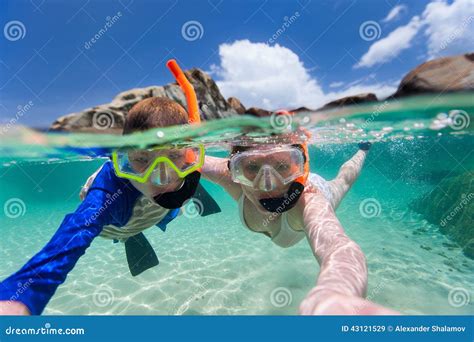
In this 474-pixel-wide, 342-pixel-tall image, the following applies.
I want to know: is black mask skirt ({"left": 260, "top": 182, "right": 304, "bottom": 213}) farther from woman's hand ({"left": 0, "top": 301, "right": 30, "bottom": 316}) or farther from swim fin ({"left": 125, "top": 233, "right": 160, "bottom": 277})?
swim fin ({"left": 125, "top": 233, "right": 160, "bottom": 277})

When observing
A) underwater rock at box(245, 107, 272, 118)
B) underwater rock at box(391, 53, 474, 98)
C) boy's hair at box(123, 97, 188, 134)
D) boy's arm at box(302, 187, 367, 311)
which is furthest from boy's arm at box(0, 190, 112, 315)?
underwater rock at box(391, 53, 474, 98)

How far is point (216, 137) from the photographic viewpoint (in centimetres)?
787

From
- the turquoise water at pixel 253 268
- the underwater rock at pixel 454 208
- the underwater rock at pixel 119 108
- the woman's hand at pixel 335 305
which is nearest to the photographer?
the woman's hand at pixel 335 305

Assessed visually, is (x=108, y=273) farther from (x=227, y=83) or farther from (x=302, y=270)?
(x=227, y=83)

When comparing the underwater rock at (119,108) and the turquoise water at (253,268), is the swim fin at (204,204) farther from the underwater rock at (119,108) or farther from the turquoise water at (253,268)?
the underwater rock at (119,108)

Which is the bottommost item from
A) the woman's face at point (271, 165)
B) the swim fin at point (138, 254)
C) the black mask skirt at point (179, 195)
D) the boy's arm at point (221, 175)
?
the swim fin at point (138, 254)

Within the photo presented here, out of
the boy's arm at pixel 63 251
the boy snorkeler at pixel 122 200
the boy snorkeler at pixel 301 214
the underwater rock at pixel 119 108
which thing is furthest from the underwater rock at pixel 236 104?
the boy's arm at pixel 63 251

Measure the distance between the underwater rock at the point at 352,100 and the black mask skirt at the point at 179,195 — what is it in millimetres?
5797

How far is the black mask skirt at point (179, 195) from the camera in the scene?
334cm

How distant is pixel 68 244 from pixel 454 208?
42.2 ft

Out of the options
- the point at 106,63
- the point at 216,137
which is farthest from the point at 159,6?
the point at 216,137

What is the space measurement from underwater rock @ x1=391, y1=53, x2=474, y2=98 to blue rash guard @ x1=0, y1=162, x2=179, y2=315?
909cm

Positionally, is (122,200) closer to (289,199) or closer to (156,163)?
(156,163)

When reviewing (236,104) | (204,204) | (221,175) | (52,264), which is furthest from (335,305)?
(236,104)
